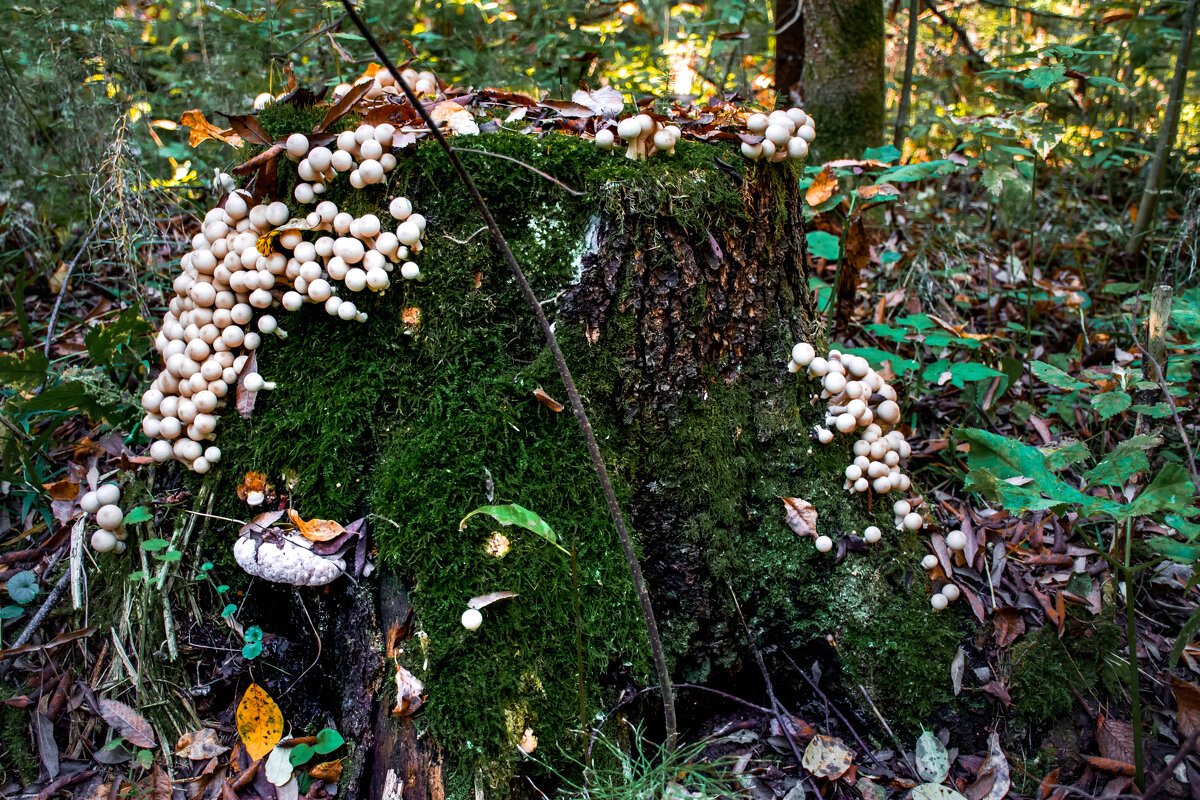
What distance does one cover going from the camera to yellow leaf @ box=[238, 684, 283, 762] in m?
1.94

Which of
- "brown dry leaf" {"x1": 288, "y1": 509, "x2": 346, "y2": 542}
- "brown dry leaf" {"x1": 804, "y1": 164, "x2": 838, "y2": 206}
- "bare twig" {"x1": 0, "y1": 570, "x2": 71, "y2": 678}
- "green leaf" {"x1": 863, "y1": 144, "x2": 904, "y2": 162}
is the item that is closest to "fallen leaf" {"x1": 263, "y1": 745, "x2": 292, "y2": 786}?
"brown dry leaf" {"x1": 288, "y1": 509, "x2": 346, "y2": 542}

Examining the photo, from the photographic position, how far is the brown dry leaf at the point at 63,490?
2418 mm

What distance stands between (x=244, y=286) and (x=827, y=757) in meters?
2.34

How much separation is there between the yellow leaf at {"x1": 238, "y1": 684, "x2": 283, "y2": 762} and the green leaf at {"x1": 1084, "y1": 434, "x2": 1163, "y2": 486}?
2431 mm

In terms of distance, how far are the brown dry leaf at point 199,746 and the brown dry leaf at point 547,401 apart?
55.6 inches

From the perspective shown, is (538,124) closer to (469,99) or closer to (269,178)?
(469,99)

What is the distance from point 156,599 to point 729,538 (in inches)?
74.1

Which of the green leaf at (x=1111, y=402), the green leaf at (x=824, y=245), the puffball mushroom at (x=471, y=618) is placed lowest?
the puffball mushroom at (x=471, y=618)

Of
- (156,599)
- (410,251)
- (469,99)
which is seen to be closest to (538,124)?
(469,99)

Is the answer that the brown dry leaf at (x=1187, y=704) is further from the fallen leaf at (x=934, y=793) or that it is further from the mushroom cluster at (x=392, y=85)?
the mushroom cluster at (x=392, y=85)

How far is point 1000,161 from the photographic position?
2.94 metres

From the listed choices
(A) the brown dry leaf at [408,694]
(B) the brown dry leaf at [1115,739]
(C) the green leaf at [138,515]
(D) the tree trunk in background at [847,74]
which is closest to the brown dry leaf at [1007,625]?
(B) the brown dry leaf at [1115,739]

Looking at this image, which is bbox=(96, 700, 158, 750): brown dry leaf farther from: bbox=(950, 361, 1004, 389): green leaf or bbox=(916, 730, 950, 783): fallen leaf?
bbox=(950, 361, 1004, 389): green leaf

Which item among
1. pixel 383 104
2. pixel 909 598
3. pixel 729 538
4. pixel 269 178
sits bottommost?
pixel 909 598
